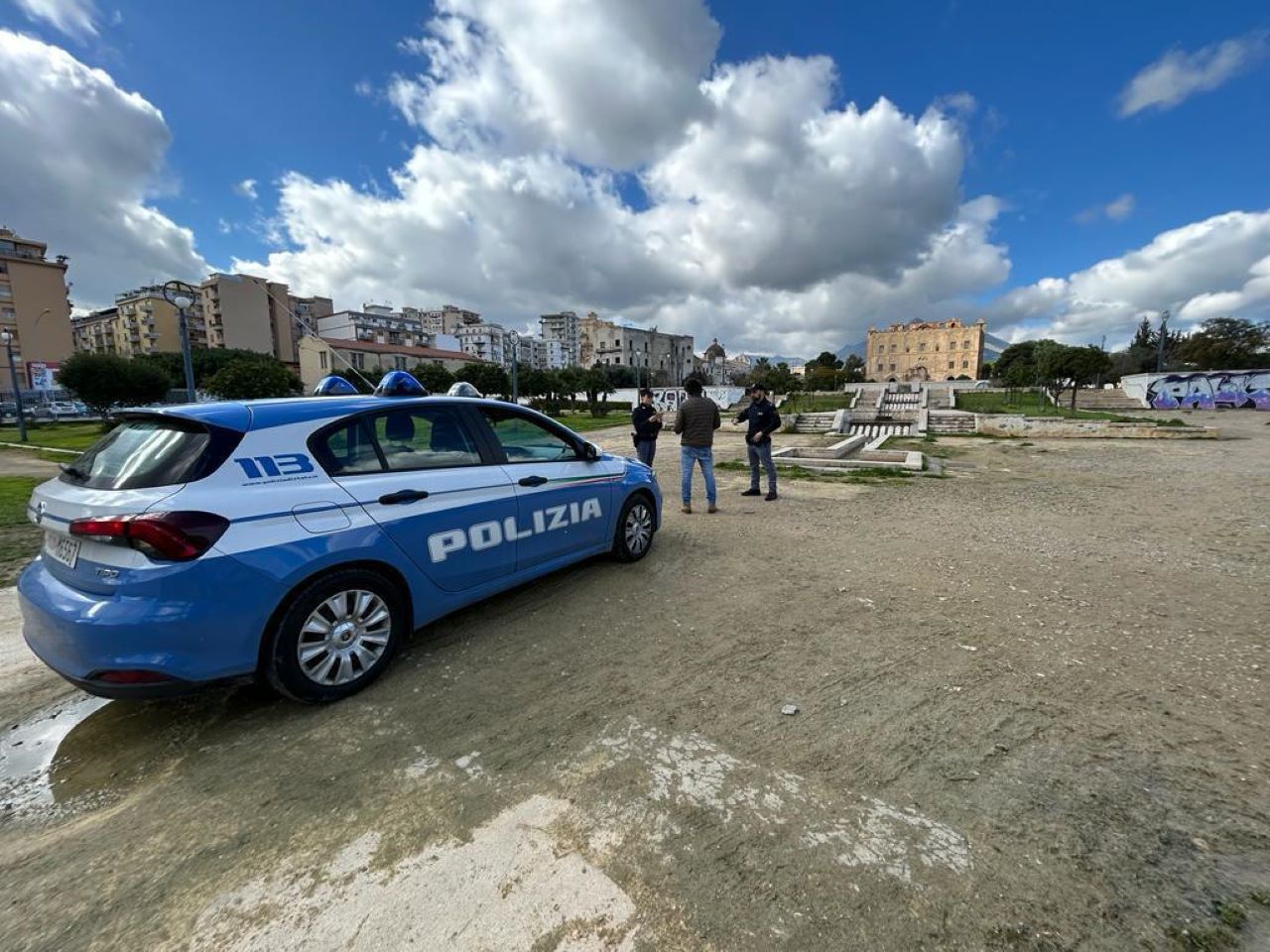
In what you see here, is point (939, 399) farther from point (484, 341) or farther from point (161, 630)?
point (484, 341)

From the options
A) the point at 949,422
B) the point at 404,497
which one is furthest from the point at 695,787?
the point at 949,422

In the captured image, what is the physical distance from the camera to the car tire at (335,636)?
2643 millimetres

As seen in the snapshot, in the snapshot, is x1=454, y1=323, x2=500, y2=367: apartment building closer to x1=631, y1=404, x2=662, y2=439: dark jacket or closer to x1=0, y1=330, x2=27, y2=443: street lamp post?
x1=0, y1=330, x2=27, y2=443: street lamp post

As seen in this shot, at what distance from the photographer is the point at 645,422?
8586mm

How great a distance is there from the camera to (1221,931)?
161 cm

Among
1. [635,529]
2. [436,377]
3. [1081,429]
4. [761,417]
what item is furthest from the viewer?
[436,377]

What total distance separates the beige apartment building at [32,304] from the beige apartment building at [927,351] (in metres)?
118

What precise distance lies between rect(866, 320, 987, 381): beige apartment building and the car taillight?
360ft

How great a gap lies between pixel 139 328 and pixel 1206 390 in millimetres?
122252

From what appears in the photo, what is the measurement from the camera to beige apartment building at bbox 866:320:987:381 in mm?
102875

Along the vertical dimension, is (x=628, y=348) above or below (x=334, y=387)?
above

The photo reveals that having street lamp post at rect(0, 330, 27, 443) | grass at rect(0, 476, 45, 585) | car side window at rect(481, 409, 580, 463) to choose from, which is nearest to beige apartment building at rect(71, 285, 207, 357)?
street lamp post at rect(0, 330, 27, 443)

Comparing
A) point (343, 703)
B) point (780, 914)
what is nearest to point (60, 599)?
point (343, 703)

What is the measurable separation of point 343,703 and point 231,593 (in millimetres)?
835
